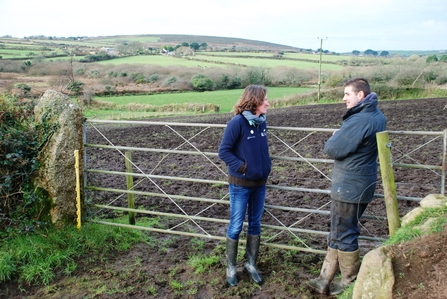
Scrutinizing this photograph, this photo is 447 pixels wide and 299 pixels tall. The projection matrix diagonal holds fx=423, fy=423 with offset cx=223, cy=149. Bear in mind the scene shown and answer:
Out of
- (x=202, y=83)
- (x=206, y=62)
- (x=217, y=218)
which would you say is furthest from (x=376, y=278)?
(x=206, y=62)

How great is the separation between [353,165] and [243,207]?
48.0 inches

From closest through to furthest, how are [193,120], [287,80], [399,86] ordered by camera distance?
1. [193,120]
2. [399,86]
3. [287,80]

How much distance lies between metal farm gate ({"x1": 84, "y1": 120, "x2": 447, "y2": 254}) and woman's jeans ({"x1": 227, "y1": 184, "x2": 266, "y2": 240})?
16.8 inches

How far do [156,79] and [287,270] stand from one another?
142 ft

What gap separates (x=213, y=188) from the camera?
8.02 meters

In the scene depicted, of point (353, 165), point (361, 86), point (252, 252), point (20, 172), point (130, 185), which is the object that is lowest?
point (252, 252)

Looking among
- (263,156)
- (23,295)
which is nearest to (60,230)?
(23,295)

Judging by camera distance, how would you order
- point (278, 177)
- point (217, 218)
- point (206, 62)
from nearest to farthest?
point (217, 218) → point (278, 177) → point (206, 62)

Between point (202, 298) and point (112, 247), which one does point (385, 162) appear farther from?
point (112, 247)

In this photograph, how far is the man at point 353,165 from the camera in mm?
3910

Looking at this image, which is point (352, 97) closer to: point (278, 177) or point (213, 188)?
point (213, 188)

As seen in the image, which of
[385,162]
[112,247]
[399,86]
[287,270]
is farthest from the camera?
[399,86]

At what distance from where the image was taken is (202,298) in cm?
433

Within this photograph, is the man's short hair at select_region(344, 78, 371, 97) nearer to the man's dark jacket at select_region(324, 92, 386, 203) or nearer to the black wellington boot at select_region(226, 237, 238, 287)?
the man's dark jacket at select_region(324, 92, 386, 203)
